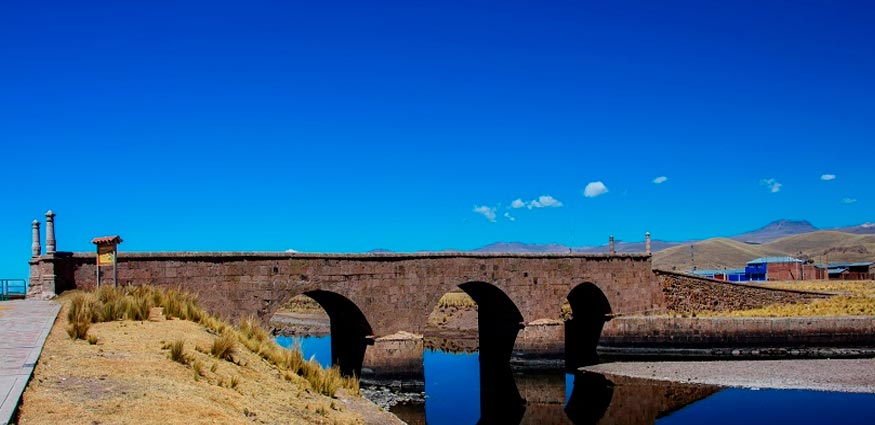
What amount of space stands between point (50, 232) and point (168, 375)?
29.3ft

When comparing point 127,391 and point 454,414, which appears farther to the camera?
point 454,414

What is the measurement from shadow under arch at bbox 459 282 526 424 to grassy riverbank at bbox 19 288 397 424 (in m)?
10.2

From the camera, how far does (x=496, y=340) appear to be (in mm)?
28516

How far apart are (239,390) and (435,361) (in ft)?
68.6

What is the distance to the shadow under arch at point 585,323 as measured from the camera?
99.5 ft

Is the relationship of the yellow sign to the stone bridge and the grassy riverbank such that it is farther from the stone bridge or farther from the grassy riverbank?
the grassy riverbank

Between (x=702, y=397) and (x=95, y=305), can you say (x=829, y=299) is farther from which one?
(x=95, y=305)

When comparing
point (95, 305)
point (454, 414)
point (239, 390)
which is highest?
point (95, 305)

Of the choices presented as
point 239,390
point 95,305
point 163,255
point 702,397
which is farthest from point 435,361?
point 239,390

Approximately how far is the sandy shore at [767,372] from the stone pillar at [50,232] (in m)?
18.1

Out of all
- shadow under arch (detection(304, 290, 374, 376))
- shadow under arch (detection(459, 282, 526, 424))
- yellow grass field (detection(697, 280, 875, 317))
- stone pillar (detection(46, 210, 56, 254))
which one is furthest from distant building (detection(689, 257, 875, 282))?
stone pillar (detection(46, 210, 56, 254))

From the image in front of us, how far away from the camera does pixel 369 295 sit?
22500 mm

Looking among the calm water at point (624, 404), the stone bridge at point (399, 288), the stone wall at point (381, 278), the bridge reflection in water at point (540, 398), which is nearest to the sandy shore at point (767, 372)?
the calm water at point (624, 404)

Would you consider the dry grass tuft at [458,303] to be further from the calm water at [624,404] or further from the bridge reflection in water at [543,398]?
the calm water at [624,404]
